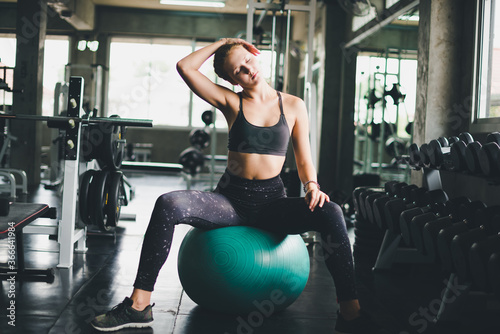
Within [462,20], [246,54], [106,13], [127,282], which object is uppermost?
[106,13]

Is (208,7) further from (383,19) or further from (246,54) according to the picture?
(246,54)

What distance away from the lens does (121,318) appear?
5.71 feet

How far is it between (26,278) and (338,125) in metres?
4.86

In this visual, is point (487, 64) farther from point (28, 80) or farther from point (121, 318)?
point (28, 80)

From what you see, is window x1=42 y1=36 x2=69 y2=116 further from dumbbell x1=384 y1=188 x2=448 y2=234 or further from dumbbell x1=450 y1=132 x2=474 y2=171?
dumbbell x1=450 y1=132 x2=474 y2=171

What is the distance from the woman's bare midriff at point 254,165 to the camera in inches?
73.7

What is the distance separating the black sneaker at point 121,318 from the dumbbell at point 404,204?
3.97ft

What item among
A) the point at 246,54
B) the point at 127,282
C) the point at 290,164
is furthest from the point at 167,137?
the point at 246,54

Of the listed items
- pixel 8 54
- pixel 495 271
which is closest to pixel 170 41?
pixel 8 54

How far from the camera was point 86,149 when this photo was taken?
301 centimetres

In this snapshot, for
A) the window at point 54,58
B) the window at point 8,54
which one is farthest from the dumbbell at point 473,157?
the window at point 54,58

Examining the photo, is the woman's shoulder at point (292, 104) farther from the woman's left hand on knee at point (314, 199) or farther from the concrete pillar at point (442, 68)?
the concrete pillar at point (442, 68)

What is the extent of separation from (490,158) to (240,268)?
3.08 feet

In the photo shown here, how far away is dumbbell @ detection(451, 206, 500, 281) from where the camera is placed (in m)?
1.77
